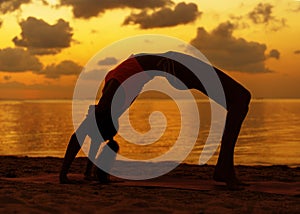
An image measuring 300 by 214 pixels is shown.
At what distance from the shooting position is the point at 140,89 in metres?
8.25

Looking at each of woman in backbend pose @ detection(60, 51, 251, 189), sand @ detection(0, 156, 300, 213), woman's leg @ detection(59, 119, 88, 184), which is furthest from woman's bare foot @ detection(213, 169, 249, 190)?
woman's leg @ detection(59, 119, 88, 184)

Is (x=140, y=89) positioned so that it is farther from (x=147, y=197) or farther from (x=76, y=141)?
(x=147, y=197)

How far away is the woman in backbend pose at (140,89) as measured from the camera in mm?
8164

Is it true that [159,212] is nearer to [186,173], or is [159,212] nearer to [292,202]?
[292,202]

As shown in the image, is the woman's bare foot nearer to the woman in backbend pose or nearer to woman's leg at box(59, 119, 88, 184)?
the woman in backbend pose

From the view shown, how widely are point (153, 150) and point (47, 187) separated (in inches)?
731

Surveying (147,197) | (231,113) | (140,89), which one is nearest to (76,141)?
(140,89)

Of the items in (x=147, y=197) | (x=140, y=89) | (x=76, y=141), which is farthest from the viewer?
(x=140, y=89)

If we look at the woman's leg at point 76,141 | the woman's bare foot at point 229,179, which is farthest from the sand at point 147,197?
the woman's leg at point 76,141

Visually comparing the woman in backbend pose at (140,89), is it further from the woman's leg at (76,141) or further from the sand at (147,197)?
the sand at (147,197)

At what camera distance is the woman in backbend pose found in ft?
26.8

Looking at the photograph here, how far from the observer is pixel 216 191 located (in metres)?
7.83

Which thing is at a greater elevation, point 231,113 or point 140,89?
point 140,89

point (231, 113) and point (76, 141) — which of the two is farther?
point (231, 113)
